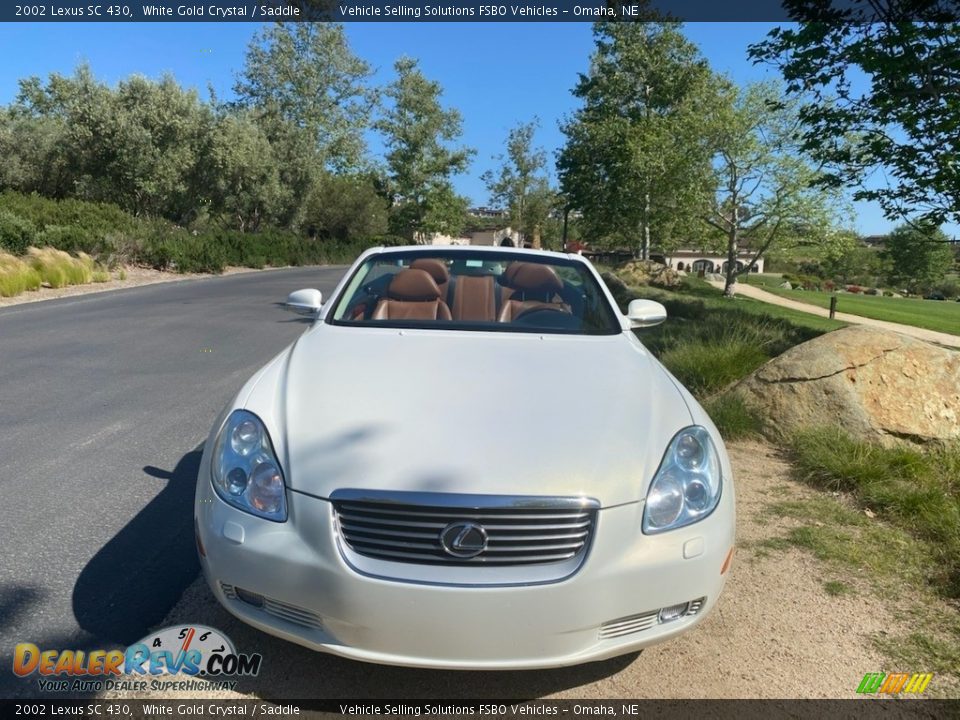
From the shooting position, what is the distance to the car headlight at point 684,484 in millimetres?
2258

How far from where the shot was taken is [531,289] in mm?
4219

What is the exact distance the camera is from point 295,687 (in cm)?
239

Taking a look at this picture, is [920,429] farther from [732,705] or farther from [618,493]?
[618,493]

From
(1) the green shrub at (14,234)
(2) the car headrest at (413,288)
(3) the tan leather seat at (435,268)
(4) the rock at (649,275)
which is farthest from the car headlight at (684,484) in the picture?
(4) the rock at (649,275)

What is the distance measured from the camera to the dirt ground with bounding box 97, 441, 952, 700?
2422 millimetres

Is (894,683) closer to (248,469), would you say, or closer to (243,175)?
(248,469)

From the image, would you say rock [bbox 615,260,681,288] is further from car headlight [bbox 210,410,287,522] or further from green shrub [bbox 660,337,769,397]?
car headlight [bbox 210,410,287,522]

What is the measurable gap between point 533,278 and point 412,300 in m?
0.78

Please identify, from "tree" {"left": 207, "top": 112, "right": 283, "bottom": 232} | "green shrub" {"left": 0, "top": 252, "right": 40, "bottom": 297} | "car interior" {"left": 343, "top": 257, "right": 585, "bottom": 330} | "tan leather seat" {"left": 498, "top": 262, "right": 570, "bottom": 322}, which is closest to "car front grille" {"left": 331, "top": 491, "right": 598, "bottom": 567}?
"car interior" {"left": 343, "top": 257, "right": 585, "bottom": 330}

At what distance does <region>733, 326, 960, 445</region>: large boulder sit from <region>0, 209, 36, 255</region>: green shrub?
1917 cm

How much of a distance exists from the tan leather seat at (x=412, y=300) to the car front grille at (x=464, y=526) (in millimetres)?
1862

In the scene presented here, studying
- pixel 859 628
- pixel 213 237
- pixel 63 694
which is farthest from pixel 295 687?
pixel 213 237

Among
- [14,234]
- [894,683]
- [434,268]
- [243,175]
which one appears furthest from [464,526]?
[243,175]

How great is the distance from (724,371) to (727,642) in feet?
13.4
